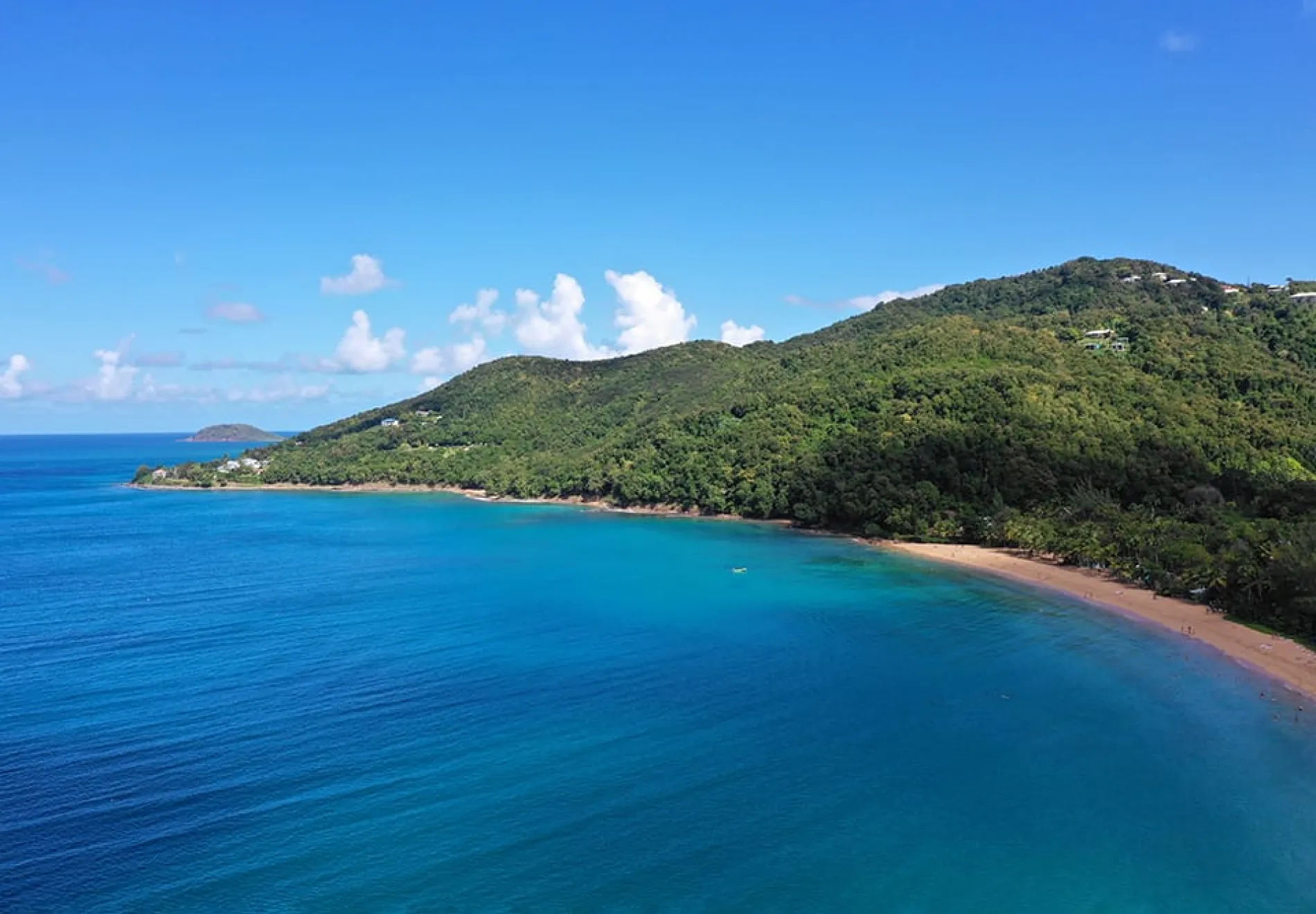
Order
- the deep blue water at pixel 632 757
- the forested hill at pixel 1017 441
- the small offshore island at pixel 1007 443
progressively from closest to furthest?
the deep blue water at pixel 632 757
the small offshore island at pixel 1007 443
the forested hill at pixel 1017 441

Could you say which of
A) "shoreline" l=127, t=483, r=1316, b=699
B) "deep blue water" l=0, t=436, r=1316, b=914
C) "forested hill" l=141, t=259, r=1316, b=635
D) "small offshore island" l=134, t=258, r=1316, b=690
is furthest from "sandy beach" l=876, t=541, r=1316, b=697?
"deep blue water" l=0, t=436, r=1316, b=914

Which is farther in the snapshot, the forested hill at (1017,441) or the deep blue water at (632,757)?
the forested hill at (1017,441)

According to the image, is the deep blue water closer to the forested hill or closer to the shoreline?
the shoreline

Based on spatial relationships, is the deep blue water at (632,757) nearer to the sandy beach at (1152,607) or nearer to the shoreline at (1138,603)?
the shoreline at (1138,603)

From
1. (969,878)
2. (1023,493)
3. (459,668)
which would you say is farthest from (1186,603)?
(459,668)

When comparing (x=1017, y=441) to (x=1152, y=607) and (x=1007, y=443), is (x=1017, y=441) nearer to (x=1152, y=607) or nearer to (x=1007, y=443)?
(x=1007, y=443)

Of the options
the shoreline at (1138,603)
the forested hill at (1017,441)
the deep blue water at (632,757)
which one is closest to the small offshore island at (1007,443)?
the forested hill at (1017,441)
